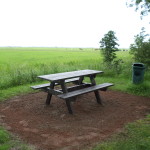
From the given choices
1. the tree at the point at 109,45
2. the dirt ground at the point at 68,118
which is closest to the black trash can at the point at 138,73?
the dirt ground at the point at 68,118

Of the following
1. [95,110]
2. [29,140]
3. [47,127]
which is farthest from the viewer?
[95,110]

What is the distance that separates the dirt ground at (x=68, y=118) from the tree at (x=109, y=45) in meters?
5.44

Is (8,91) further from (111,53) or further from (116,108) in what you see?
(111,53)

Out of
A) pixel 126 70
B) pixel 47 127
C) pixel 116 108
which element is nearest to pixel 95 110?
pixel 116 108

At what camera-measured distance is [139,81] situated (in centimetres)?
750

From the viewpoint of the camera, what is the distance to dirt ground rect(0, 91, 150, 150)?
3.73m

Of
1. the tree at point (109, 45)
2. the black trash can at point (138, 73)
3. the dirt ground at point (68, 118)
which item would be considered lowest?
the dirt ground at point (68, 118)

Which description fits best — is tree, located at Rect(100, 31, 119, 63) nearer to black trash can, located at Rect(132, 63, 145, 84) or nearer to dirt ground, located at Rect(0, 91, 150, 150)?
black trash can, located at Rect(132, 63, 145, 84)

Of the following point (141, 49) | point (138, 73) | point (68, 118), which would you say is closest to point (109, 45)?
point (141, 49)

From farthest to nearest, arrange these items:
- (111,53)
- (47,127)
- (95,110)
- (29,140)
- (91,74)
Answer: (111,53)
(91,74)
(95,110)
(47,127)
(29,140)

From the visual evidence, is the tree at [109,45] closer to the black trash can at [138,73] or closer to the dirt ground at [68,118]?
the black trash can at [138,73]

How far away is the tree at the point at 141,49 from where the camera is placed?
32.1ft

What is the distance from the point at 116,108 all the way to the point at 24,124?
2471mm

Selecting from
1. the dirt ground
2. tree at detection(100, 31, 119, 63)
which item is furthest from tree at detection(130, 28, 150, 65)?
the dirt ground
